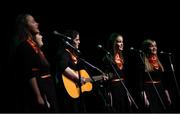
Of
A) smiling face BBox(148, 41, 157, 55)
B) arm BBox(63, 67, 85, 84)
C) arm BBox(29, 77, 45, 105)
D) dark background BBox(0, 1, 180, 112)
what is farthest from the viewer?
smiling face BBox(148, 41, 157, 55)

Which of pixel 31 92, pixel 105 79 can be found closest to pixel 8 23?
pixel 105 79

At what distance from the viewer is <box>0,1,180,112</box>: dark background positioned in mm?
6422

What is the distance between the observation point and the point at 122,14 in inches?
312

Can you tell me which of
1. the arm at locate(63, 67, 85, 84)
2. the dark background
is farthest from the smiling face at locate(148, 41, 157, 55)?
the arm at locate(63, 67, 85, 84)

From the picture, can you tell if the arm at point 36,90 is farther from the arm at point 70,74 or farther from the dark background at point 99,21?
the dark background at point 99,21

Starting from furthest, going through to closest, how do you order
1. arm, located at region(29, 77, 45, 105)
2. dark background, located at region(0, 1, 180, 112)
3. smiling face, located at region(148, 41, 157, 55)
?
smiling face, located at region(148, 41, 157, 55) < dark background, located at region(0, 1, 180, 112) < arm, located at region(29, 77, 45, 105)

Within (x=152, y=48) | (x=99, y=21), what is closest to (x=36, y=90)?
(x=152, y=48)

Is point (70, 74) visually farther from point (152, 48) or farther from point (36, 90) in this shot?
point (152, 48)

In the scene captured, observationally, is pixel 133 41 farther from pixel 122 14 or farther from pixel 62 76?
pixel 62 76

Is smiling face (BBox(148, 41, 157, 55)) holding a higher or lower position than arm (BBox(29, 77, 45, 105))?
higher

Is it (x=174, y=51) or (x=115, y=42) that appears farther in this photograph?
(x=174, y=51)

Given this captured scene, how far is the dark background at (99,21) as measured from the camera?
6.42 meters

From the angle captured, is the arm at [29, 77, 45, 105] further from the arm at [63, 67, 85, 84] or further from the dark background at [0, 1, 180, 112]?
the dark background at [0, 1, 180, 112]

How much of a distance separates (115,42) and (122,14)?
5.24ft
